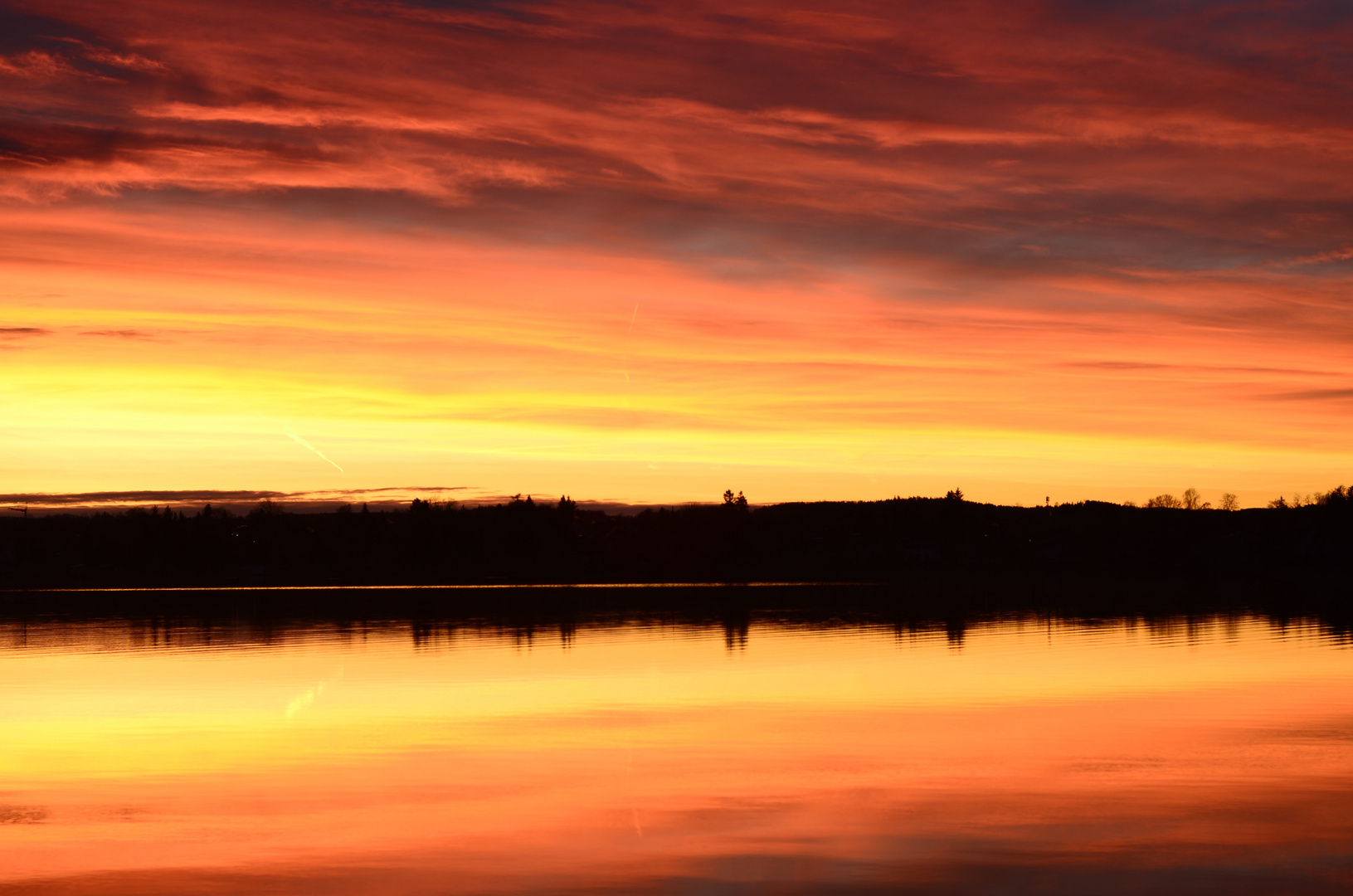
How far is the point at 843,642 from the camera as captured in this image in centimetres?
5378

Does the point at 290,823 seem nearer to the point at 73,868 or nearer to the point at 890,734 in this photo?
the point at 73,868

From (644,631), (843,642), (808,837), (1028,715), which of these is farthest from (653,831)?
(644,631)

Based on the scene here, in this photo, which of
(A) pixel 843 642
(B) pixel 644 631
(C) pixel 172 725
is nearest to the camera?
(C) pixel 172 725

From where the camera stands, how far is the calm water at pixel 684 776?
53.5 ft

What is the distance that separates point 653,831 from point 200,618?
220 ft

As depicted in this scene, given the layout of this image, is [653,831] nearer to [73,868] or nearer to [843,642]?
[73,868]

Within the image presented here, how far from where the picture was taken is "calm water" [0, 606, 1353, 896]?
16.3 meters

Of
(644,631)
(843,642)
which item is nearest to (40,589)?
(644,631)

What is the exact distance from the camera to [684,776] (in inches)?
906

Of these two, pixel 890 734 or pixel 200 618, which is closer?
pixel 890 734

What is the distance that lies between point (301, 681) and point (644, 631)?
2484 centimetres

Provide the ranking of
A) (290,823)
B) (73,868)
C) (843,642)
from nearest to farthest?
1. (73,868)
2. (290,823)
3. (843,642)

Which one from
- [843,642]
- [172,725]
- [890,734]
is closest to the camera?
[890,734]

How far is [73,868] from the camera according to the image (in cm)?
1656
